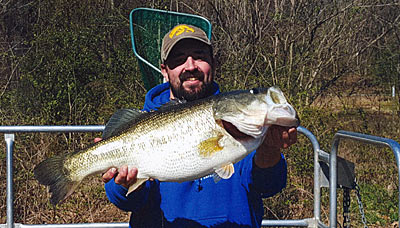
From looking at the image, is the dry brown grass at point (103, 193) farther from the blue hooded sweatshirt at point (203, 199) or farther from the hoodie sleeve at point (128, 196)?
the hoodie sleeve at point (128, 196)

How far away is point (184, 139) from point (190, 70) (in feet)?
2.38

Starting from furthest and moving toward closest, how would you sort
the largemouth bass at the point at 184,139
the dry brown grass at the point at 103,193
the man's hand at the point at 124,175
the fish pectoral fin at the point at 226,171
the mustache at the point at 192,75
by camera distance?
the dry brown grass at the point at 103,193 < the mustache at the point at 192,75 < the man's hand at the point at 124,175 < the fish pectoral fin at the point at 226,171 < the largemouth bass at the point at 184,139

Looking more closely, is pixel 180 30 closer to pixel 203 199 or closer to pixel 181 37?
pixel 181 37

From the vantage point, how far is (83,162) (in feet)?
7.90

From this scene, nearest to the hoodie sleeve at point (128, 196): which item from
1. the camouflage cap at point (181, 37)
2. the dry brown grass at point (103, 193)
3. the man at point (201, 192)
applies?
the man at point (201, 192)

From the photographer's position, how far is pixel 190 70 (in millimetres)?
2818

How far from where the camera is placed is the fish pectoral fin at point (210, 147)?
2.13 metres

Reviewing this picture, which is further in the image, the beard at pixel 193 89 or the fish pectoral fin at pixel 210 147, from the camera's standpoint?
the beard at pixel 193 89

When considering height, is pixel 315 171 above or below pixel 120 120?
below

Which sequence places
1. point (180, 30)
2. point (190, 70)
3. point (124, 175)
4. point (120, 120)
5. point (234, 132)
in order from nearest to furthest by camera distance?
point (234, 132), point (124, 175), point (120, 120), point (190, 70), point (180, 30)

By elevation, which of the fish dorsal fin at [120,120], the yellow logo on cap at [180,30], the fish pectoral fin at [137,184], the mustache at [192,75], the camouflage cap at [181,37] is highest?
the yellow logo on cap at [180,30]

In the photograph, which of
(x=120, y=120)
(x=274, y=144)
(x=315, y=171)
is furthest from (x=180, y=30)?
(x=315, y=171)

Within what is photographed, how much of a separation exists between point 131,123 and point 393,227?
4.94 m

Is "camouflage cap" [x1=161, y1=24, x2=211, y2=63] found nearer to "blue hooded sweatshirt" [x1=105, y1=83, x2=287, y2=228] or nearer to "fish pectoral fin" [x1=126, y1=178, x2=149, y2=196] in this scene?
"blue hooded sweatshirt" [x1=105, y1=83, x2=287, y2=228]
